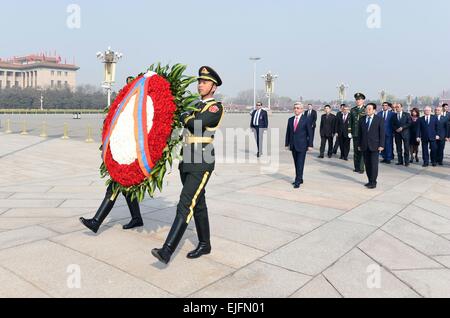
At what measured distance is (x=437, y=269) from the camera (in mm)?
3668

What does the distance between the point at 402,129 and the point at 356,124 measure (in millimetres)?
1781

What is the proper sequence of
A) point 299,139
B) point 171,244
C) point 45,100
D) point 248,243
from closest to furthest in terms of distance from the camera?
1. point 171,244
2. point 248,243
3. point 299,139
4. point 45,100

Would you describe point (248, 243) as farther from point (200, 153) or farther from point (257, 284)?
point (200, 153)

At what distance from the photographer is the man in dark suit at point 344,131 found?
11605 millimetres

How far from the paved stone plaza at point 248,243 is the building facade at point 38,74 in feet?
395

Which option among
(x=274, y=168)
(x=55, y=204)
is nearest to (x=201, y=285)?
(x=55, y=204)

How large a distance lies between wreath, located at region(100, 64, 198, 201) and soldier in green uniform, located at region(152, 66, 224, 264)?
168 millimetres

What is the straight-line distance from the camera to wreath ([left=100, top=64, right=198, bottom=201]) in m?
3.80

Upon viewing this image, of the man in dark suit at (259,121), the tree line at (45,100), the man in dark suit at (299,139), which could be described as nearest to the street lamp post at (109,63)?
the man in dark suit at (259,121)

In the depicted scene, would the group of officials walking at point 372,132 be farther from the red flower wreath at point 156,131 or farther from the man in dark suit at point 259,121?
the red flower wreath at point 156,131

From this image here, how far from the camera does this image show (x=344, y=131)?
38.2ft

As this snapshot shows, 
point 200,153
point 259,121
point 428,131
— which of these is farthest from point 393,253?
point 259,121

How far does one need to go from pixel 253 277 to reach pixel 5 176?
309 inches
